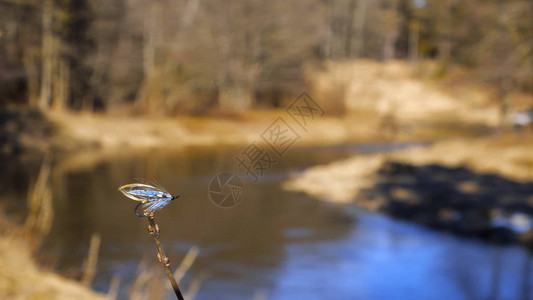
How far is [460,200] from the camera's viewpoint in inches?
466

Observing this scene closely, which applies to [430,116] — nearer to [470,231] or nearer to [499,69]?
[499,69]

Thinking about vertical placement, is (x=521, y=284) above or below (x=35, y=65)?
below

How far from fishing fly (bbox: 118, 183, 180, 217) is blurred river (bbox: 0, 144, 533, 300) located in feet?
20.4

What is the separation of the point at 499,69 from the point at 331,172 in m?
7.08

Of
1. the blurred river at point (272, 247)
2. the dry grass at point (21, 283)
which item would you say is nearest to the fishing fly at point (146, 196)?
the dry grass at point (21, 283)

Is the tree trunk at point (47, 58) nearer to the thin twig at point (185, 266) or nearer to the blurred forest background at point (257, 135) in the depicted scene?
the blurred forest background at point (257, 135)

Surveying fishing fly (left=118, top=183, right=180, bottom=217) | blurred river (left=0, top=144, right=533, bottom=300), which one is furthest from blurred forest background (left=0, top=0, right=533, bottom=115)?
fishing fly (left=118, top=183, right=180, bottom=217)

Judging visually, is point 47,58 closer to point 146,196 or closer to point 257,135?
point 257,135

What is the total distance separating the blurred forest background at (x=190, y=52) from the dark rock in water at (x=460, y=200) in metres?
5.85

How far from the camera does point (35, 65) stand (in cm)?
Result: 2284

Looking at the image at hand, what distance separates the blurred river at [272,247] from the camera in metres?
7.49

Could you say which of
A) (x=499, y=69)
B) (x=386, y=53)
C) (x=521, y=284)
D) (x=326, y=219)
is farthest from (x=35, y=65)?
(x=386, y=53)

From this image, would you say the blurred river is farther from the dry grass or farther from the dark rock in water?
the dry grass

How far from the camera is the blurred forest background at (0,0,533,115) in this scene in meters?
→ 18.7
